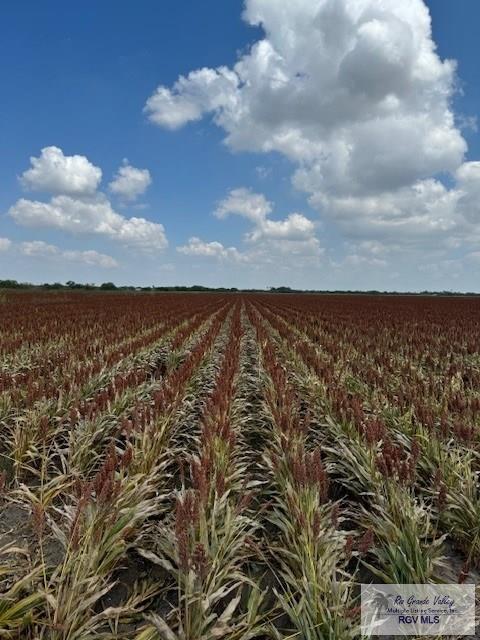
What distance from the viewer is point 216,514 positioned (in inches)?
124

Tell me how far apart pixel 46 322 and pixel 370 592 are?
A: 55.0 feet

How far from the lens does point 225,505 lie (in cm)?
333

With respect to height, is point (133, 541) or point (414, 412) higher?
point (414, 412)

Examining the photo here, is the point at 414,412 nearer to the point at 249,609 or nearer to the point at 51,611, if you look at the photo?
the point at 249,609

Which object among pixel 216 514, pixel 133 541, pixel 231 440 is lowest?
pixel 133 541

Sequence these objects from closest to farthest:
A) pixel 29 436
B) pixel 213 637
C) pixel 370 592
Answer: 1. pixel 213 637
2. pixel 370 592
3. pixel 29 436

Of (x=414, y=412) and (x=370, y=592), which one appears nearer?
(x=370, y=592)

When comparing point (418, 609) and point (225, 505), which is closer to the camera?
point (418, 609)

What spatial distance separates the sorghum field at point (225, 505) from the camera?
2.41 m

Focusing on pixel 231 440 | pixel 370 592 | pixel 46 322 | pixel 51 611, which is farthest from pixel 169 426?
pixel 46 322

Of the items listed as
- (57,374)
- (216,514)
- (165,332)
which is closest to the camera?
(216,514)

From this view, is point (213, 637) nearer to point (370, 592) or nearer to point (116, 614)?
point (116, 614)

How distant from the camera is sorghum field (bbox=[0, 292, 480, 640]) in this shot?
241cm

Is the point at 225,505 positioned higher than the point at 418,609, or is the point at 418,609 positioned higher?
the point at 225,505
